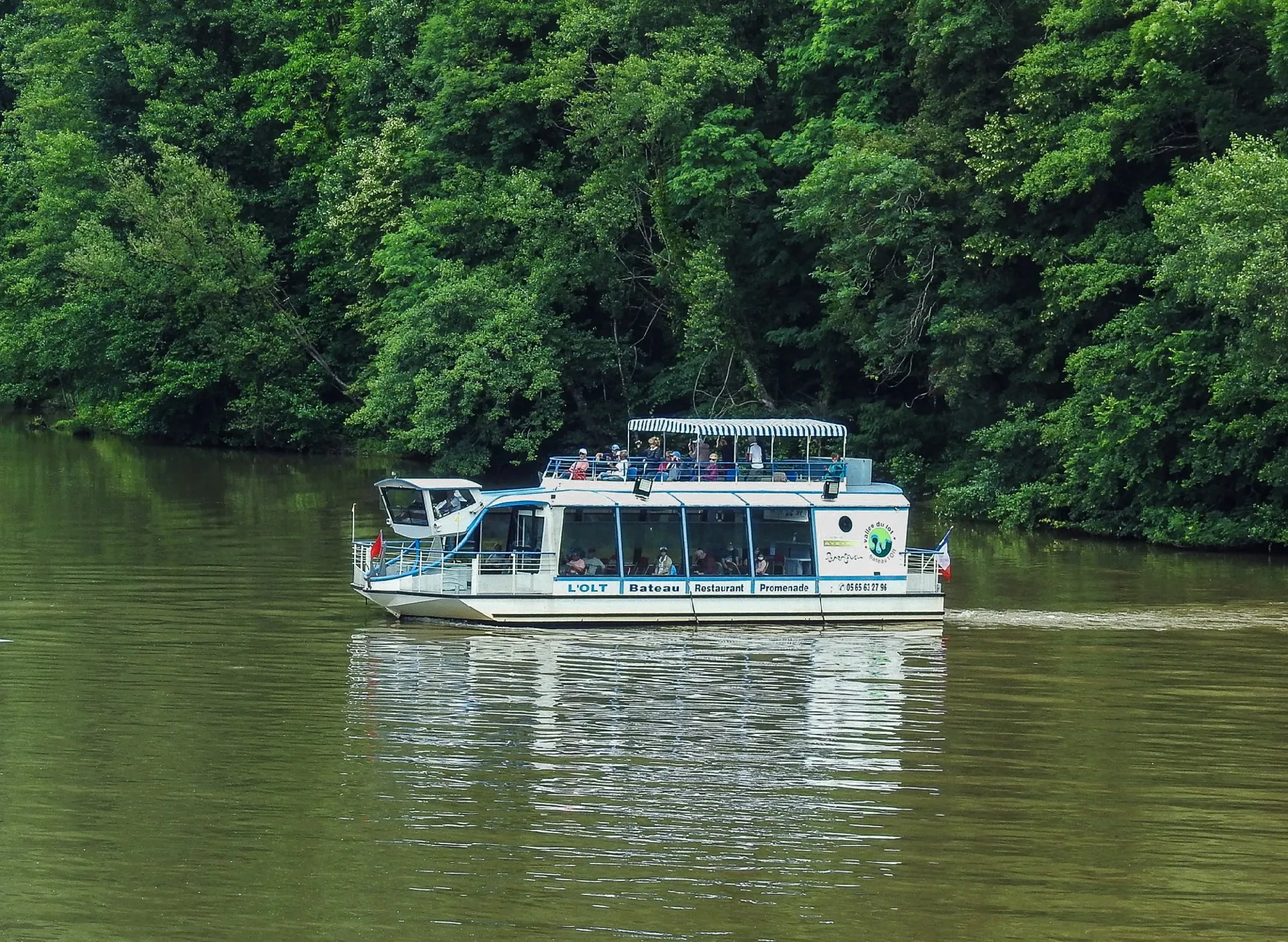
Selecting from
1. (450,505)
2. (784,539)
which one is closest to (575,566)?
(450,505)

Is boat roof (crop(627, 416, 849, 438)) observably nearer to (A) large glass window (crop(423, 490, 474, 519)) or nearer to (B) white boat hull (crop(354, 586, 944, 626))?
(A) large glass window (crop(423, 490, 474, 519))

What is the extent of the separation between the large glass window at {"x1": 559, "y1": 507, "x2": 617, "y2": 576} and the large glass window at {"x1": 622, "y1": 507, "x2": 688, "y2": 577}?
0.24 metres

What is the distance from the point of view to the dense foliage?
44.7m

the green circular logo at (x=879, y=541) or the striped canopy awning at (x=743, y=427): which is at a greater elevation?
the striped canopy awning at (x=743, y=427)

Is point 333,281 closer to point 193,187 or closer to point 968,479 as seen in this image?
point 193,187

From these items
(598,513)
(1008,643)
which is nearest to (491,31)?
(598,513)

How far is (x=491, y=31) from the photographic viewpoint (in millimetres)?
63406

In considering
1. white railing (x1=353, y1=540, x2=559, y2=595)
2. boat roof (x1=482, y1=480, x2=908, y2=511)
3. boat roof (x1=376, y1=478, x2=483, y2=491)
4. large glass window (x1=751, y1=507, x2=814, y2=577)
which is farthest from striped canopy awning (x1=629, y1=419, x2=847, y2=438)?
white railing (x1=353, y1=540, x2=559, y2=595)

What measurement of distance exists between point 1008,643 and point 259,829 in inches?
633

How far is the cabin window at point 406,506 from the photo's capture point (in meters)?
36.1

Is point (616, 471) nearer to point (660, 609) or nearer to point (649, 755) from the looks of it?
point (660, 609)

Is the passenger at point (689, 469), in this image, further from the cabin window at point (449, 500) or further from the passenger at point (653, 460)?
the cabin window at point (449, 500)

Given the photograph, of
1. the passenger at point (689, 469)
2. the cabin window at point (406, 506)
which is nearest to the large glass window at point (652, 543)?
the passenger at point (689, 469)

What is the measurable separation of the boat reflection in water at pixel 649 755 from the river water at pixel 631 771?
2.6 inches
